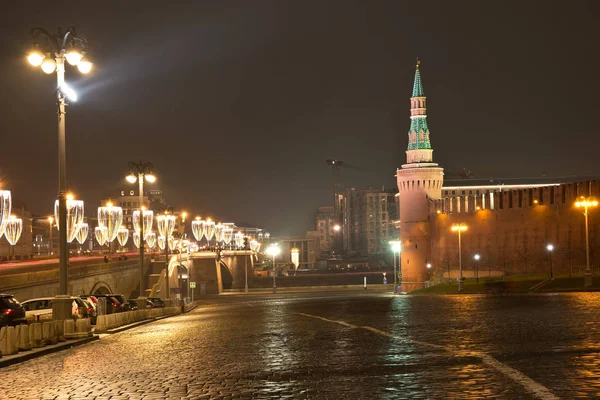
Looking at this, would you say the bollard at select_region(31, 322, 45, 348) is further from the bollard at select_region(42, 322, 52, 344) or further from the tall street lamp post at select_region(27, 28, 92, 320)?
the tall street lamp post at select_region(27, 28, 92, 320)

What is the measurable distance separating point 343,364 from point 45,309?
22000mm

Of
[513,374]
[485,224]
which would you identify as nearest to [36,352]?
[513,374]

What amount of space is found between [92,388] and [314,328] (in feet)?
38.3

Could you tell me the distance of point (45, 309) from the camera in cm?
3375

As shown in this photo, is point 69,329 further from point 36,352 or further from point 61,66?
point 61,66

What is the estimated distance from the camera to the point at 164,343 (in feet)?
71.6

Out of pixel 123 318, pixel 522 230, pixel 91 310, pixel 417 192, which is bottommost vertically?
pixel 123 318

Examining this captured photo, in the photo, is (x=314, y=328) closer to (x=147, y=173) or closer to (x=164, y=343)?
(x=164, y=343)

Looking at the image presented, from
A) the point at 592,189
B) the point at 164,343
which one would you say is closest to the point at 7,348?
the point at 164,343

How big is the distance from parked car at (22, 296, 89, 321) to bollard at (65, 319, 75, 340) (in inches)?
199

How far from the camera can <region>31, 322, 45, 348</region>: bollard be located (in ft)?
68.3

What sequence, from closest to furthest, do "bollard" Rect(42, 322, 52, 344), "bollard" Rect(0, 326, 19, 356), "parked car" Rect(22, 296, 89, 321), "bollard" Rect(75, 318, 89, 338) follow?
"bollard" Rect(0, 326, 19, 356), "bollard" Rect(42, 322, 52, 344), "bollard" Rect(75, 318, 89, 338), "parked car" Rect(22, 296, 89, 321)

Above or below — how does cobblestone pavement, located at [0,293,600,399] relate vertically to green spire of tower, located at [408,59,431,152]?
below

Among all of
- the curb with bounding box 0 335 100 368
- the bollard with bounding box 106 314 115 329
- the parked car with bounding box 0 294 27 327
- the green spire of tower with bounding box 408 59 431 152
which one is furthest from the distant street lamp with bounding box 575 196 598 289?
the green spire of tower with bounding box 408 59 431 152
